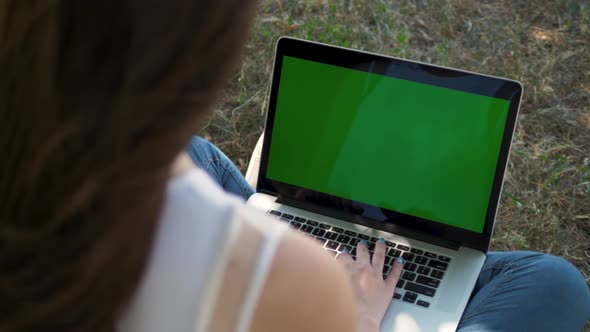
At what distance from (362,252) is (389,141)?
229 millimetres

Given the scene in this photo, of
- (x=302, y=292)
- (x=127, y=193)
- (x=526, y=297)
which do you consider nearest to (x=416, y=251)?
(x=526, y=297)

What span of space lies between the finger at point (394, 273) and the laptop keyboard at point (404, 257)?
0.07ft

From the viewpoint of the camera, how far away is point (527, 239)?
194 centimetres

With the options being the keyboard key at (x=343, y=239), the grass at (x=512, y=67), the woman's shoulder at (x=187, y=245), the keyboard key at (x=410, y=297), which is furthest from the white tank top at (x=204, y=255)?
the grass at (x=512, y=67)

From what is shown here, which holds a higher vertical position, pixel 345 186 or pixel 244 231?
pixel 244 231

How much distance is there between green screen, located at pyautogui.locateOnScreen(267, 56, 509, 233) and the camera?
4.24ft

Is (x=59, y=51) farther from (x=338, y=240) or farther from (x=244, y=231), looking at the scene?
(x=338, y=240)

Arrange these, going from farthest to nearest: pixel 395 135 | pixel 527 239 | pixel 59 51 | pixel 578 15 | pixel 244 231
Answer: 1. pixel 578 15
2. pixel 527 239
3. pixel 395 135
4. pixel 244 231
5. pixel 59 51

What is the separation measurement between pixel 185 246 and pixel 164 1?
228mm

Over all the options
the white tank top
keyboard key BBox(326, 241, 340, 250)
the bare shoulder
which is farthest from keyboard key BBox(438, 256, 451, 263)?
the white tank top

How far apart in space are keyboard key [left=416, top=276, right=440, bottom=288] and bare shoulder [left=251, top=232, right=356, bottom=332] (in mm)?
598

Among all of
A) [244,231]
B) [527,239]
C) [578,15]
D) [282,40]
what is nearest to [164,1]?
[244,231]

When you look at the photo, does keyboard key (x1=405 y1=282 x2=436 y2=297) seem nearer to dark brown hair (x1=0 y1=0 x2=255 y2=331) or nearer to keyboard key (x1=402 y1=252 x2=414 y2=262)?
keyboard key (x1=402 y1=252 x2=414 y2=262)

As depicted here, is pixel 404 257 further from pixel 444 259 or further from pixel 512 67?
pixel 512 67
